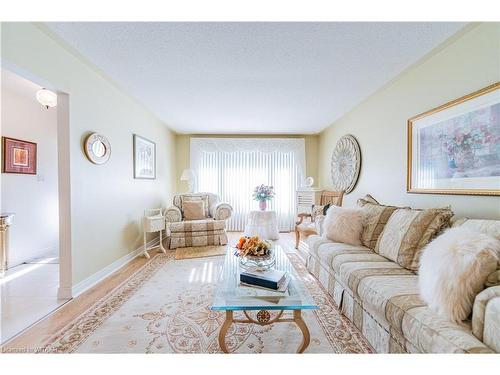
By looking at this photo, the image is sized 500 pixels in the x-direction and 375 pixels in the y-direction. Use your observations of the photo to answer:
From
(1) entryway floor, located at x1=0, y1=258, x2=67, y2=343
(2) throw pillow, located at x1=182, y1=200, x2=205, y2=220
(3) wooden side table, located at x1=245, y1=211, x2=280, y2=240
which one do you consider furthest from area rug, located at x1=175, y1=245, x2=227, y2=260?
(1) entryway floor, located at x1=0, y1=258, x2=67, y2=343

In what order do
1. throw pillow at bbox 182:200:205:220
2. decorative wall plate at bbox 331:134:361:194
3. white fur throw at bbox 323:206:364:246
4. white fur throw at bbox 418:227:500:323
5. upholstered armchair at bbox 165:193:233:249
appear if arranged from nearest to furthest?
1. white fur throw at bbox 418:227:500:323
2. white fur throw at bbox 323:206:364:246
3. decorative wall plate at bbox 331:134:361:194
4. upholstered armchair at bbox 165:193:233:249
5. throw pillow at bbox 182:200:205:220

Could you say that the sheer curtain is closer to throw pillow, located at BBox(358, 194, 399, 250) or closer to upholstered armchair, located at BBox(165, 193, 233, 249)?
upholstered armchair, located at BBox(165, 193, 233, 249)

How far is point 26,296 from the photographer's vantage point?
86.8 inches

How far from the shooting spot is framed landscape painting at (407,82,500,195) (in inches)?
64.4

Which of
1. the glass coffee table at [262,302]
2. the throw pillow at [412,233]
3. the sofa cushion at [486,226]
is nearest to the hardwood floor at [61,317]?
the glass coffee table at [262,302]

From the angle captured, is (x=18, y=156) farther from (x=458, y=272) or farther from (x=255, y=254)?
(x=458, y=272)

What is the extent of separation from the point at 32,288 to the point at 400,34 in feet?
14.0

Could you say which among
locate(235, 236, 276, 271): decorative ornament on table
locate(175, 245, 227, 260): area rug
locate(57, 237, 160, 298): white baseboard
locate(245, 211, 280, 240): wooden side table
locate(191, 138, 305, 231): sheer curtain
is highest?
locate(191, 138, 305, 231): sheer curtain

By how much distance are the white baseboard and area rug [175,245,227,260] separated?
0.65m

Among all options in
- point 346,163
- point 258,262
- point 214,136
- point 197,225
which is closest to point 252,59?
point 258,262

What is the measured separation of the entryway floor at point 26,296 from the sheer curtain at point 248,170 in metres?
3.11

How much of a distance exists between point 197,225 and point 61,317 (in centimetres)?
222
